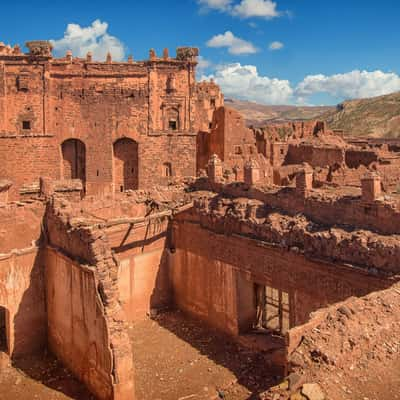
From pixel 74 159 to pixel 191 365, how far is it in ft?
54.2

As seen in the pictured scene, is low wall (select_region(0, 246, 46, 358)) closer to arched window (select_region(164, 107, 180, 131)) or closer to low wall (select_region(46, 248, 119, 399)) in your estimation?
low wall (select_region(46, 248, 119, 399))

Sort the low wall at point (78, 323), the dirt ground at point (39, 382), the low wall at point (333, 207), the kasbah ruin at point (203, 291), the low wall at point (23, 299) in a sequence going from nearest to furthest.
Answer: the kasbah ruin at point (203, 291)
the low wall at point (333, 207)
the low wall at point (78, 323)
the dirt ground at point (39, 382)
the low wall at point (23, 299)

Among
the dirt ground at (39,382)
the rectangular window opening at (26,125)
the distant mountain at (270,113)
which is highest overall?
the distant mountain at (270,113)

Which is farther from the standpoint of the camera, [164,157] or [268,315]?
[164,157]

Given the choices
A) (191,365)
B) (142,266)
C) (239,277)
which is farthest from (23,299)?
(239,277)

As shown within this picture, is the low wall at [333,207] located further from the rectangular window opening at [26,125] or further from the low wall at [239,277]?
the rectangular window opening at [26,125]

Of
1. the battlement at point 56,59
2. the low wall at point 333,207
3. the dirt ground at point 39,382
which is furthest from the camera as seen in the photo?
the battlement at point 56,59

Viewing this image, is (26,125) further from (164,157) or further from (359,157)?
(359,157)

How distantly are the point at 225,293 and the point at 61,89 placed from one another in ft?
51.9

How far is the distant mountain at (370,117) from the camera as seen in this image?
67.4m

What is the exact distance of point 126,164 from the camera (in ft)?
87.4

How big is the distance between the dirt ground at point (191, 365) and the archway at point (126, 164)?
41.7ft

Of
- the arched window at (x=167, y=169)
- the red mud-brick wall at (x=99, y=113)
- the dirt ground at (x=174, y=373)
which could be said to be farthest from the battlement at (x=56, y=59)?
the dirt ground at (x=174, y=373)

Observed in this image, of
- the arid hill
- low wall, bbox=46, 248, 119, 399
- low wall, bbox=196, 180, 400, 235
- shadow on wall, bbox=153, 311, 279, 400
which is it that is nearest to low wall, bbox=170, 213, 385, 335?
shadow on wall, bbox=153, 311, 279, 400
